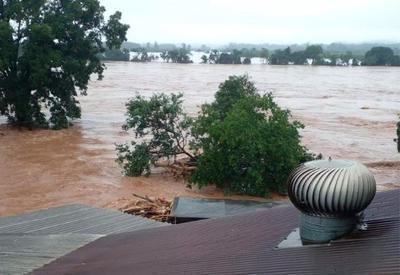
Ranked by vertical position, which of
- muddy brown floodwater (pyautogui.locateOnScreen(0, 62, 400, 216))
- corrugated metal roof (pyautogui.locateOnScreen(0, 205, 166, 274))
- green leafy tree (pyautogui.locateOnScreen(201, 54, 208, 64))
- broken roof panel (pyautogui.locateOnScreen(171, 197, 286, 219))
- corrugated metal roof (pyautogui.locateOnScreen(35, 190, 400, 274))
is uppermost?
green leafy tree (pyautogui.locateOnScreen(201, 54, 208, 64))

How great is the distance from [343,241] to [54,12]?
88.5 feet

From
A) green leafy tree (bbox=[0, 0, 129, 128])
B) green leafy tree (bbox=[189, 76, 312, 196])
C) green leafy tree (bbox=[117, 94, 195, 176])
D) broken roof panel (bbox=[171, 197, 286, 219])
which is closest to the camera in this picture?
broken roof panel (bbox=[171, 197, 286, 219])

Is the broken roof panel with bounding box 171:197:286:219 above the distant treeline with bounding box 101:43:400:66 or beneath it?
beneath

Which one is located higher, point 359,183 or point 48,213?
point 359,183

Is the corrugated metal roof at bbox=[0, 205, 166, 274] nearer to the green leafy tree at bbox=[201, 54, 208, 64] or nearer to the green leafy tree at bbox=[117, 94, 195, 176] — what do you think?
the green leafy tree at bbox=[117, 94, 195, 176]

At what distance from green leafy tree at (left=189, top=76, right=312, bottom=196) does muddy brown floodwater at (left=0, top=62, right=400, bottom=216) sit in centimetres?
113

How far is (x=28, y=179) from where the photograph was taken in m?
19.6

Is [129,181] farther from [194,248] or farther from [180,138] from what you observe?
[194,248]

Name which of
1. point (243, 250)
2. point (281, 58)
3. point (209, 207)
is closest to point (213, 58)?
point (281, 58)

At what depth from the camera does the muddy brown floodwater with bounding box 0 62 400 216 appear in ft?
57.9

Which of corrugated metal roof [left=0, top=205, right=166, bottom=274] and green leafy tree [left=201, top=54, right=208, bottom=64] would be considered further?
green leafy tree [left=201, top=54, right=208, bottom=64]

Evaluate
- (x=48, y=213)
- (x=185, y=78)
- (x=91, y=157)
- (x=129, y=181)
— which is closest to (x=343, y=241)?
(x=48, y=213)

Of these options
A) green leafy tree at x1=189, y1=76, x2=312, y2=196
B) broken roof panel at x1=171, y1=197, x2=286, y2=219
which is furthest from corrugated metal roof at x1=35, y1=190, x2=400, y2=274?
green leafy tree at x1=189, y1=76, x2=312, y2=196

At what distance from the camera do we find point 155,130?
774 inches
